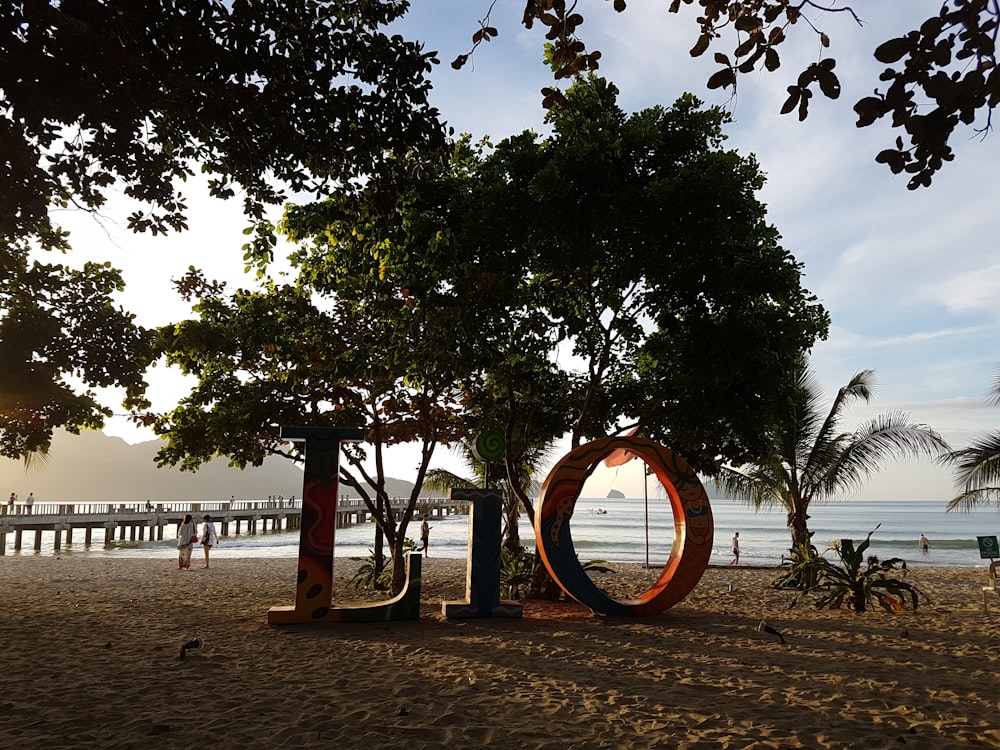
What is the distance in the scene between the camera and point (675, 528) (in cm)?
1068

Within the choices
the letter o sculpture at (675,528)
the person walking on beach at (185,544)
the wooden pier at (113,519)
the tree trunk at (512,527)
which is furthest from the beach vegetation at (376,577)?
the wooden pier at (113,519)

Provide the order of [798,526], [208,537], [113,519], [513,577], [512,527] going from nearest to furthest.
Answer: [513,577]
[512,527]
[798,526]
[208,537]
[113,519]

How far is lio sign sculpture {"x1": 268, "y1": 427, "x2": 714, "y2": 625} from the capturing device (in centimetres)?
935

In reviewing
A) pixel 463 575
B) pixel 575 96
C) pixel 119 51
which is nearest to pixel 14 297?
pixel 119 51

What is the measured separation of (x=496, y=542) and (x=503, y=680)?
376 centimetres

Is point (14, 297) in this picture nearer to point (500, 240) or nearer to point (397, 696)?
point (500, 240)

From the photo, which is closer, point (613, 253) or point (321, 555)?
point (321, 555)

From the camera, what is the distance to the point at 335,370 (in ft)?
36.4

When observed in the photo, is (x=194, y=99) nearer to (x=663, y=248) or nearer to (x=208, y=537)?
(x=663, y=248)

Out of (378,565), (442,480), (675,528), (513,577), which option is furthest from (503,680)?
(442,480)

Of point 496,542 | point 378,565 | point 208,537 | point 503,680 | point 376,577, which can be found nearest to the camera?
point 503,680

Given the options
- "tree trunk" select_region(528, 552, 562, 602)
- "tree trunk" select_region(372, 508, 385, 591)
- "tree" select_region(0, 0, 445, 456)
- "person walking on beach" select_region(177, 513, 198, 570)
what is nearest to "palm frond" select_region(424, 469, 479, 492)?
"tree trunk" select_region(372, 508, 385, 591)

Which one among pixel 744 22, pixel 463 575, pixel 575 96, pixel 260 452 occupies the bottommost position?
pixel 463 575

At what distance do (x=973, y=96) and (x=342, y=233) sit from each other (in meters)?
9.90
